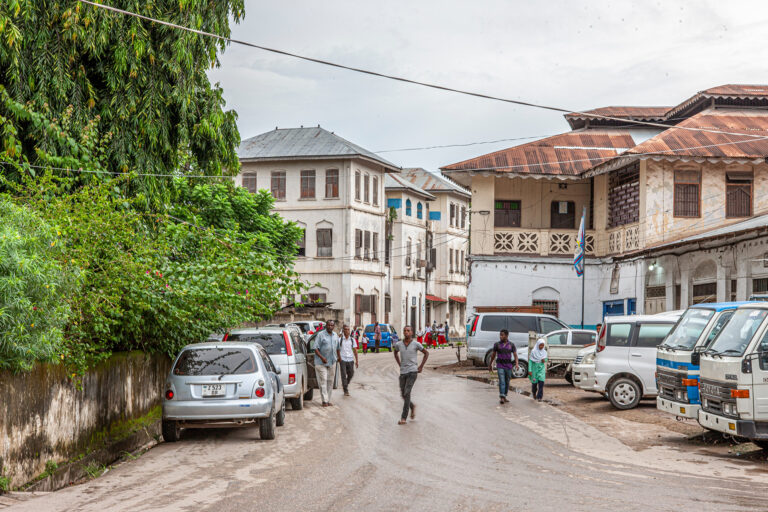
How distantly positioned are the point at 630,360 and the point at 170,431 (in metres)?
10.3

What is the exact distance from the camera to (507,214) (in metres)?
35.7

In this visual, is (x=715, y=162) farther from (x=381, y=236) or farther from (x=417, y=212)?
(x=417, y=212)

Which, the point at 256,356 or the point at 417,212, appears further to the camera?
the point at 417,212

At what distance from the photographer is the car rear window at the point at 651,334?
19.8 meters

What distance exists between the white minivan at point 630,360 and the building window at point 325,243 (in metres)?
42.2

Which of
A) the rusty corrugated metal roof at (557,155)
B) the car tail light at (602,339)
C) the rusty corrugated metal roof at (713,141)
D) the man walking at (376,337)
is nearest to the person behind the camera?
the car tail light at (602,339)

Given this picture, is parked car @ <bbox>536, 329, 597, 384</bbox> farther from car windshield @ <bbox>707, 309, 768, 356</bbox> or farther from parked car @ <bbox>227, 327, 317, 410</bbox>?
car windshield @ <bbox>707, 309, 768, 356</bbox>

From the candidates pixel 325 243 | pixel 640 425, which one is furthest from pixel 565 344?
pixel 325 243

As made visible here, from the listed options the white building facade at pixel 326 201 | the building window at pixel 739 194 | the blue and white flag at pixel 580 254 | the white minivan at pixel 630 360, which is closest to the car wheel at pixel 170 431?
the white minivan at pixel 630 360

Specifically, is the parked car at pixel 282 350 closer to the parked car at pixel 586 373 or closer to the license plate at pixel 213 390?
the license plate at pixel 213 390

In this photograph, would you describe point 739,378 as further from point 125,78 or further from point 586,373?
point 125,78

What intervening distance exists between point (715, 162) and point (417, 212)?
45674mm

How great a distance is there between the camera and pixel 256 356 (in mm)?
14953

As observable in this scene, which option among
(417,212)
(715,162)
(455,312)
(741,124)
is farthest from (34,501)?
(455,312)
